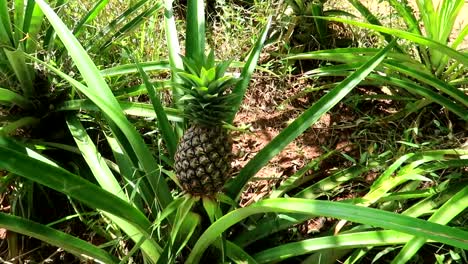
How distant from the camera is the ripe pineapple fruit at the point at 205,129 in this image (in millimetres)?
1229

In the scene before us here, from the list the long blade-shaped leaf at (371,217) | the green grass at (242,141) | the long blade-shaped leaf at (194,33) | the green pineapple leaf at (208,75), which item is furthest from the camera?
the long blade-shaped leaf at (194,33)

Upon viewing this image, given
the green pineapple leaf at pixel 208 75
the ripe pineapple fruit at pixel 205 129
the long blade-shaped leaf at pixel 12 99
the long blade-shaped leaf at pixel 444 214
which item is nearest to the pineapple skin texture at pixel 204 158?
the ripe pineapple fruit at pixel 205 129

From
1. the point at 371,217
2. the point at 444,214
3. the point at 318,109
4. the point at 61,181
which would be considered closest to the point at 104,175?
the point at 61,181

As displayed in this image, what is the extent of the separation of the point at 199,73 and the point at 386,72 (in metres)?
0.83

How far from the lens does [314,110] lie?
143 centimetres

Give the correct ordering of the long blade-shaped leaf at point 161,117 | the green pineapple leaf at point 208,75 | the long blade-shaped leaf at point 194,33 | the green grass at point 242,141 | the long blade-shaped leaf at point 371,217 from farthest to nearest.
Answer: the long blade-shaped leaf at point 194,33 < the long blade-shaped leaf at point 161,117 < the green grass at point 242,141 < the green pineapple leaf at point 208,75 < the long blade-shaped leaf at point 371,217

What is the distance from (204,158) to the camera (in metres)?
1.30

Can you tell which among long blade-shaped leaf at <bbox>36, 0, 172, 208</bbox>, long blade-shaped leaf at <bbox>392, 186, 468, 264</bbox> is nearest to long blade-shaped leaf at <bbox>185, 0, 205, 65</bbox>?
long blade-shaped leaf at <bbox>36, 0, 172, 208</bbox>

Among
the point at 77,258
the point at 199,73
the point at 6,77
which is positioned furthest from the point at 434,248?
the point at 6,77

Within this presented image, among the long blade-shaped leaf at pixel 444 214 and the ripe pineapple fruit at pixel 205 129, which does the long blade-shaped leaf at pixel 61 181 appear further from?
the long blade-shaped leaf at pixel 444 214

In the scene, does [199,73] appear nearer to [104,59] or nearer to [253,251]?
[253,251]

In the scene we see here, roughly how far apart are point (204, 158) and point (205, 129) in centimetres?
7

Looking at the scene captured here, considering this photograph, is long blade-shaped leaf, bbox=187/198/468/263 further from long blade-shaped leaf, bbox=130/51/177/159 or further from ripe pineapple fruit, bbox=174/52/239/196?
long blade-shaped leaf, bbox=130/51/177/159

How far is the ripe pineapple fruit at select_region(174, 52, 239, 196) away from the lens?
1.23 m
